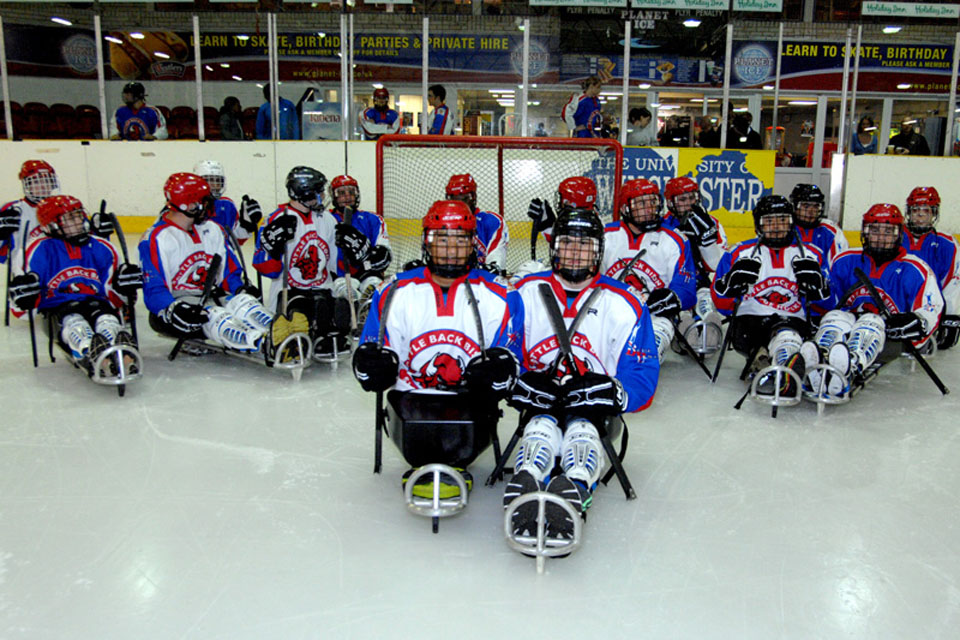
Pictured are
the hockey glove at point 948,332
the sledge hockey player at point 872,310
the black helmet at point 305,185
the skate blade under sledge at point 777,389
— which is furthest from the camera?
the black helmet at point 305,185

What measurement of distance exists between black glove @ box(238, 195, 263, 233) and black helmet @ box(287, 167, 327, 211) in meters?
0.74

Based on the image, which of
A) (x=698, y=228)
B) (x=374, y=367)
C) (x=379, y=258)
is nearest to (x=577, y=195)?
(x=698, y=228)

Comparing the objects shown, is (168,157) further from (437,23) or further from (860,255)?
(860,255)

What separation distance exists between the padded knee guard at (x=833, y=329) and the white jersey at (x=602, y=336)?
149cm

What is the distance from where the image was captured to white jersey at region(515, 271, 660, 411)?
2.31 meters

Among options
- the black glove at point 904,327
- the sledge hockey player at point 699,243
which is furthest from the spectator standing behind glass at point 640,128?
the black glove at point 904,327

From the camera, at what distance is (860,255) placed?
368 centimetres

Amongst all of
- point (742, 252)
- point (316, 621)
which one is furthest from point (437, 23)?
point (316, 621)

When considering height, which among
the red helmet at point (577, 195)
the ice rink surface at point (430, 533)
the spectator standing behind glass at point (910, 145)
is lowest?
the ice rink surface at point (430, 533)

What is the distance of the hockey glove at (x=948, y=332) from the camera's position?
408 cm

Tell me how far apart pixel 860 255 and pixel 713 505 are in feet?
6.13

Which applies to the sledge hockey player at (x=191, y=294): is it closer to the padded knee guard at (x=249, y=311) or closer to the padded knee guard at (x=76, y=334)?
the padded knee guard at (x=249, y=311)

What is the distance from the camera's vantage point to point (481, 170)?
5.54 m

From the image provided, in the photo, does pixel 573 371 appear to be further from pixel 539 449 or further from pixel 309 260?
pixel 309 260
